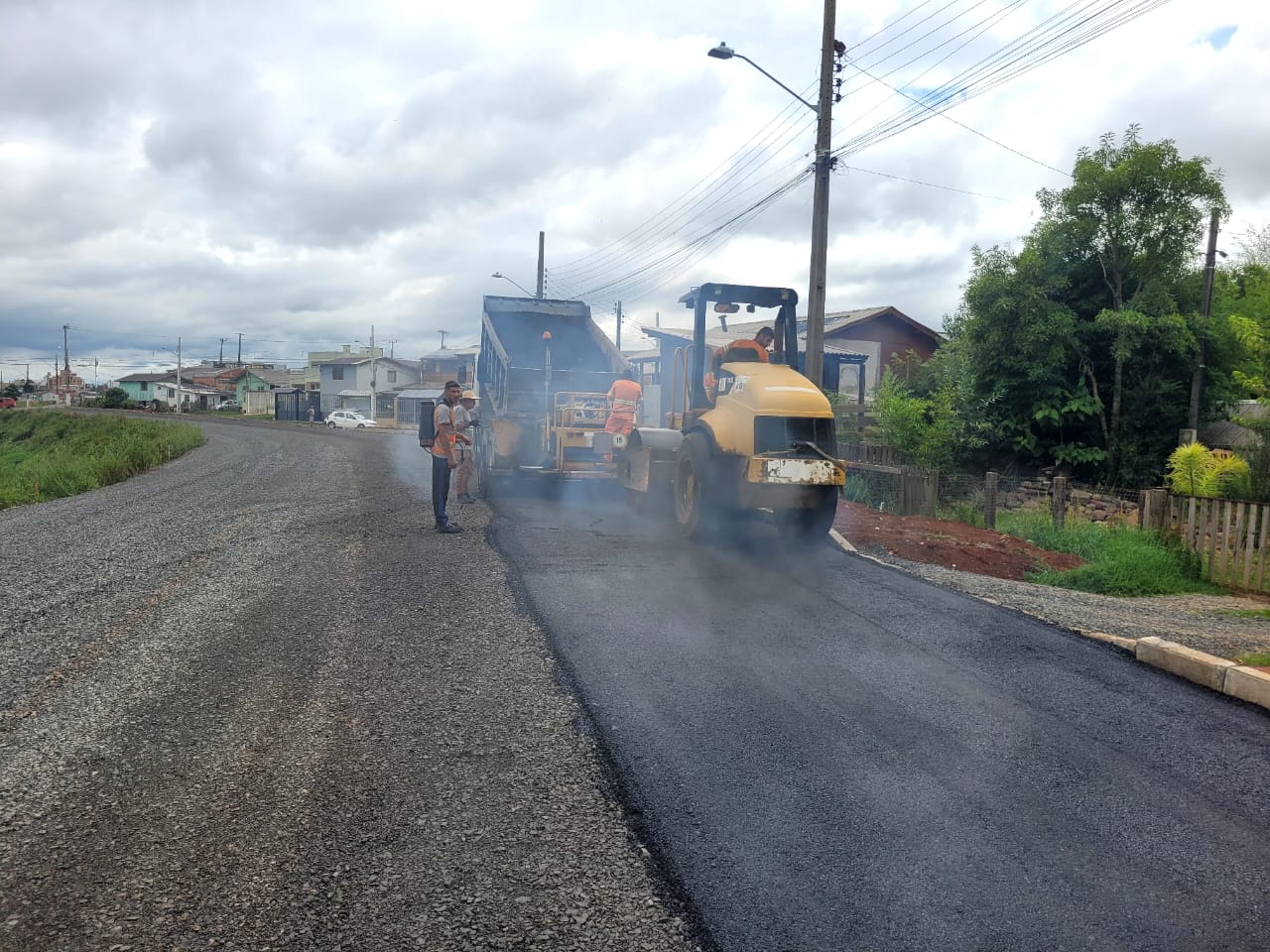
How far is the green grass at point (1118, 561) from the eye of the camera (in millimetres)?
10391

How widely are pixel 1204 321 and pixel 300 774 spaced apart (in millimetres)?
22205

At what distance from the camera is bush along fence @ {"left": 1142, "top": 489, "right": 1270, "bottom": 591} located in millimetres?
10602

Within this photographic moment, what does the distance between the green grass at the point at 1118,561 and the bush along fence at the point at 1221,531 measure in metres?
0.16

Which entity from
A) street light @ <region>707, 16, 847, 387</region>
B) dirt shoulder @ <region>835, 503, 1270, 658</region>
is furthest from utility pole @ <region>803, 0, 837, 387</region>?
dirt shoulder @ <region>835, 503, 1270, 658</region>

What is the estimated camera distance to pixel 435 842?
3.75m

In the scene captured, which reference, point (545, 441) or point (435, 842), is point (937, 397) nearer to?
point (545, 441)

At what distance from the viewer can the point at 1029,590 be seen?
936 centimetres

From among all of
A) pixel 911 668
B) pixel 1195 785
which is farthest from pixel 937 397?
pixel 1195 785

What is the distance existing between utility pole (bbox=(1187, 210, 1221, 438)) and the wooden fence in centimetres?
1056

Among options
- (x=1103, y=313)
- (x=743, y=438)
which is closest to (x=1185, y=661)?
(x=743, y=438)

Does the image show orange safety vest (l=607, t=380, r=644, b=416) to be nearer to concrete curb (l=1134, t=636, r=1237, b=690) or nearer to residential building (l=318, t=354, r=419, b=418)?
concrete curb (l=1134, t=636, r=1237, b=690)

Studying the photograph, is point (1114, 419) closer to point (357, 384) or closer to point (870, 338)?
point (870, 338)

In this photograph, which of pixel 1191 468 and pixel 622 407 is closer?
pixel 622 407

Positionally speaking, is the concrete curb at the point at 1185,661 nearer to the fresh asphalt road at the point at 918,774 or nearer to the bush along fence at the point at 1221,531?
the fresh asphalt road at the point at 918,774
